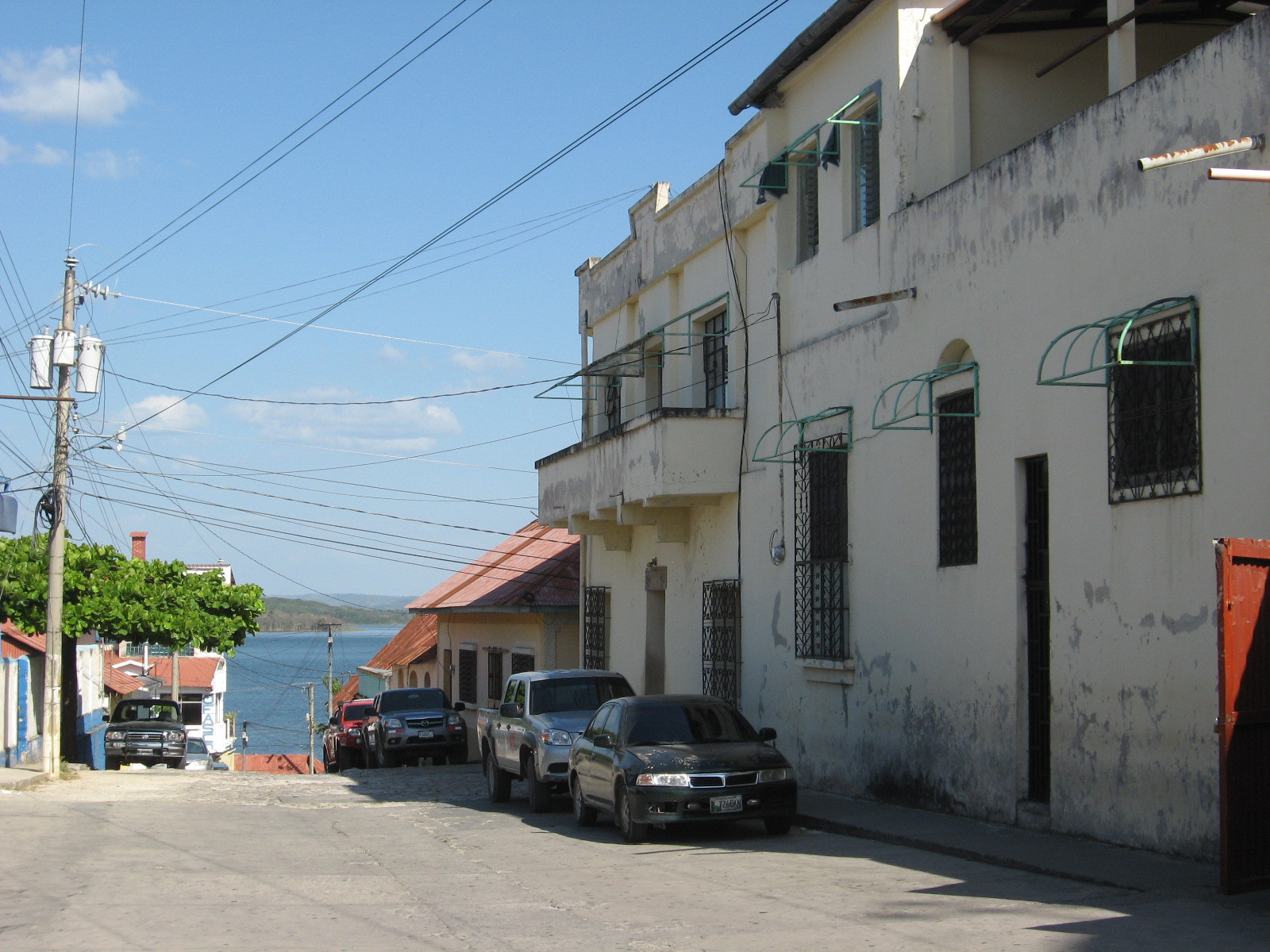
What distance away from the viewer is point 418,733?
2992 centimetres

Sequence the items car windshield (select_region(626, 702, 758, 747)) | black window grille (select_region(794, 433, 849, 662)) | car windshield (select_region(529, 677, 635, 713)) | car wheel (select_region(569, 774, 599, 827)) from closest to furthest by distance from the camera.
Result: car windshield (select_region(626, 702, 758, 747))
car wheel (select_region(569, 774, 599, 827))
black window grille (select_region(794, 433, 849, 662))
car windshield (select_region(529, 677, 635, 713))

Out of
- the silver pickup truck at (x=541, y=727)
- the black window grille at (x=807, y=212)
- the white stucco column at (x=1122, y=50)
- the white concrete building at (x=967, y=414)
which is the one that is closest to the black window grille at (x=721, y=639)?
the white concrete building at (x=967, y=414)

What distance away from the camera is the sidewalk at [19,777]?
23.0m

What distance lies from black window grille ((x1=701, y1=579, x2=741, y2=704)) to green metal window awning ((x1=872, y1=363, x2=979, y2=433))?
5293mm

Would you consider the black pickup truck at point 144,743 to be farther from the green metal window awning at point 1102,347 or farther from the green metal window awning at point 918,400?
the green metal window awning at point 1102,347

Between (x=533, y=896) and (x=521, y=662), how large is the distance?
22513 mm

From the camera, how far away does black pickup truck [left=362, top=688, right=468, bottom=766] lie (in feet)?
98.0

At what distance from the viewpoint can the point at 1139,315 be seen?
1230 cm

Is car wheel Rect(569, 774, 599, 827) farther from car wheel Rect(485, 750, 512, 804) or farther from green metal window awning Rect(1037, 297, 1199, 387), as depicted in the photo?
green metal window awning Rect(1037, 297, 1199, 387)

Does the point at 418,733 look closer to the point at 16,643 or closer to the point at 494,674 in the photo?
the point at 494,674

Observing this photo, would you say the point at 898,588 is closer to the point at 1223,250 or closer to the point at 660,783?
the point at 660,783

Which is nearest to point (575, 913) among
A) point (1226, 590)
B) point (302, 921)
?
point (302, 921)

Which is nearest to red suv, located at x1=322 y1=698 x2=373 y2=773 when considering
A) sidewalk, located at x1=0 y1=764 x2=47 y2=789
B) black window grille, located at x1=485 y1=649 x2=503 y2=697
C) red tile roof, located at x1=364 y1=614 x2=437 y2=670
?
black window grille, located at x1=485 y1=649 x2=503 y2=697

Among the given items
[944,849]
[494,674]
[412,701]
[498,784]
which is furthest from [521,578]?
[944,849]
